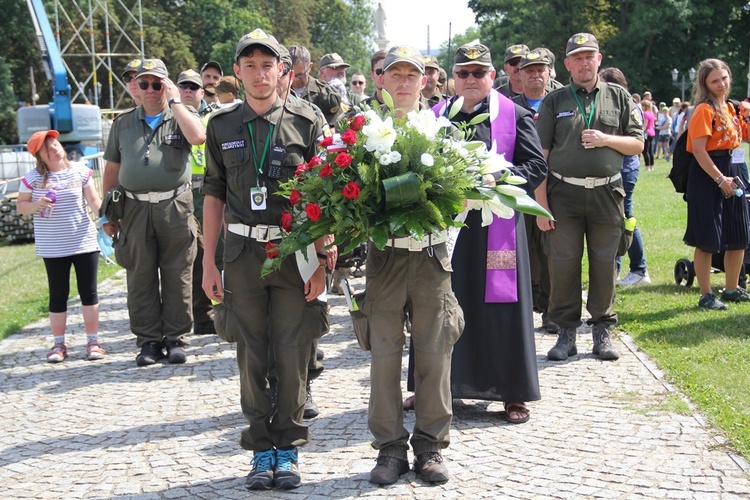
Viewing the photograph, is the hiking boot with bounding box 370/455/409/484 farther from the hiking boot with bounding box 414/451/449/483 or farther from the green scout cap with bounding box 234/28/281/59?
the green scout cap with bounding box 234/28/281/59

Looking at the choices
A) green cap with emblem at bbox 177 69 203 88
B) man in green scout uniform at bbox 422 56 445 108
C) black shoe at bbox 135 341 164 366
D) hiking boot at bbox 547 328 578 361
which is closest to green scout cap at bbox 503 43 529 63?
man in green scout uniform at bbox 422 56 445 108

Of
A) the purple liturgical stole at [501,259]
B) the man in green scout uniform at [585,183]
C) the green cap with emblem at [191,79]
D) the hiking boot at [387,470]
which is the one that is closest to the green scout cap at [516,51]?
the man in green scout uniform at [585,183]

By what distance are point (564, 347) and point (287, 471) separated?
11.1ft

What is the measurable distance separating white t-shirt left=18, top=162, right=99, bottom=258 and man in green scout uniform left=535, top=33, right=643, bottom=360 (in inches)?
159

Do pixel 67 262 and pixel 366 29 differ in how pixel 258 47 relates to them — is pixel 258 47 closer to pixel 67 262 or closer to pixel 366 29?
pixel 67 262

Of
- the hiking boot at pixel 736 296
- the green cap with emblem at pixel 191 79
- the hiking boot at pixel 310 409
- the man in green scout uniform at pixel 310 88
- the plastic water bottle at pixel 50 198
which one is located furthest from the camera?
the man in green scout uniform at pixel 310 88

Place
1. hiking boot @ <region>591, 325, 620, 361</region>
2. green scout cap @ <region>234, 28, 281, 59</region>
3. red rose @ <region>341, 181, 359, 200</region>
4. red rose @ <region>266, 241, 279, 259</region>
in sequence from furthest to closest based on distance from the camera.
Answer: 1. hiking boot @ <region>591, 325, 620, 361</region>
2. green scout cap @ <region>234, 28, 281, 59</region>
3. red rose @ <region>266, 241, 279, 259</region>
4. red rose @ <region>341, 181, 359, 200</region>

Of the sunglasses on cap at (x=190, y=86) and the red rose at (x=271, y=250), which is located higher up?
the sunglasses on cap at (x=190, y=86)

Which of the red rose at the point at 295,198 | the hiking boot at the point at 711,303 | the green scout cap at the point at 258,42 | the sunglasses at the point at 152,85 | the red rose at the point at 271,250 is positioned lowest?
the hiking boot at the point at 711,303

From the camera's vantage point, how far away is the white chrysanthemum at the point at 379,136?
4.57 meters

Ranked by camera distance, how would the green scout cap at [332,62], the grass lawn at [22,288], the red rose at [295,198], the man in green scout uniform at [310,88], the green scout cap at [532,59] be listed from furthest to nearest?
the green scout cap at [332,62], the grass lawn at [22,288], the man in green scout uniform at [310,88], the green scout cap at [532,59], the red rose at [295,198]

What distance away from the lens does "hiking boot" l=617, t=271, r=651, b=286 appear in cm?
1080

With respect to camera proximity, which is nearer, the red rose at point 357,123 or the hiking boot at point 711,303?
the red rose at point 357,123

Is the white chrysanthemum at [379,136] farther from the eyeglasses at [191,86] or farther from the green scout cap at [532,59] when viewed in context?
the eyeglasses at [191,86]
